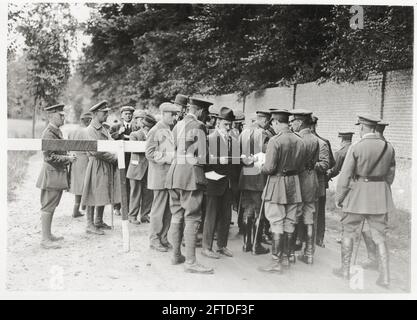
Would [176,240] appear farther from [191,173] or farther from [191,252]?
[191,173]

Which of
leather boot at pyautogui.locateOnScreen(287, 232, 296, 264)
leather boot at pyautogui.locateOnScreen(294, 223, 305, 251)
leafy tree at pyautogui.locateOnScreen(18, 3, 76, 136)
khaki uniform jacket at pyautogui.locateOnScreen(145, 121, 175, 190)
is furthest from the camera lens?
leafy tree at pyautogui.locateOnScreen(18, 3, 76, 136)

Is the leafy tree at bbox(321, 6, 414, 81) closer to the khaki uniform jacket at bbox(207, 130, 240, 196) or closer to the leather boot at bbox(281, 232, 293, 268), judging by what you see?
the khaki uniform jacket at bbox(207, 130, 240, 196)

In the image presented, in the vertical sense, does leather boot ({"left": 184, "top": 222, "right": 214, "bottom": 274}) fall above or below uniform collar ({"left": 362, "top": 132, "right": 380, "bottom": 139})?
below

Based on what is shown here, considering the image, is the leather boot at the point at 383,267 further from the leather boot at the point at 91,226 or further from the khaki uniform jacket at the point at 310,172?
the leather boot at the point at 91,226

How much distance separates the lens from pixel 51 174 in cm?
581

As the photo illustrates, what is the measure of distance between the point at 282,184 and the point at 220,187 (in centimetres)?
92

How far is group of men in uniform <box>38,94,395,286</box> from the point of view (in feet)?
16.2

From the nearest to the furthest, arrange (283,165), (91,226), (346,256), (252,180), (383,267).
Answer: (383,267) < (346,256) < (283,165) < (252,180) < (91,226)

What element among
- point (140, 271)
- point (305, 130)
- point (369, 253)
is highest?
point (305, 130)

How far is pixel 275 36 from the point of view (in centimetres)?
1048

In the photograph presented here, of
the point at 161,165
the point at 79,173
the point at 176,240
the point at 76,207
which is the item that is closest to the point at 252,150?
the point at 161,165

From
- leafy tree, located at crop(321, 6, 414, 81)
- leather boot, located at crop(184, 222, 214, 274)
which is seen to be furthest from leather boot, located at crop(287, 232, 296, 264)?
leafy tree, located at crop(321, 6, 414, 81)

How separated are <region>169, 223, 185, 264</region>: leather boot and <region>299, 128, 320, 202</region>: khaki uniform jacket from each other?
1.67 meters

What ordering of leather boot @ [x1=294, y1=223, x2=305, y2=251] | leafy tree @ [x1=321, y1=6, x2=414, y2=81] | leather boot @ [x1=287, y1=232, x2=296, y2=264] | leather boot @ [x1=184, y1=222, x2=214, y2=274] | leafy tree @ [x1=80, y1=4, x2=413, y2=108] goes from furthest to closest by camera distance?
leafy tree @ [x1=80, y1=4, x2=413, y2=108] < leafy tree @ [x1=321, y1=6, x2=414, y2=81] < leather boot @ [x1=294, y1=223, x2=305, y2=251] < leather boot @ [x1=287, y1=232, x2=296, y2=264] < leather boot @ [x1=184, y1=222, x2=214, y2=274]
